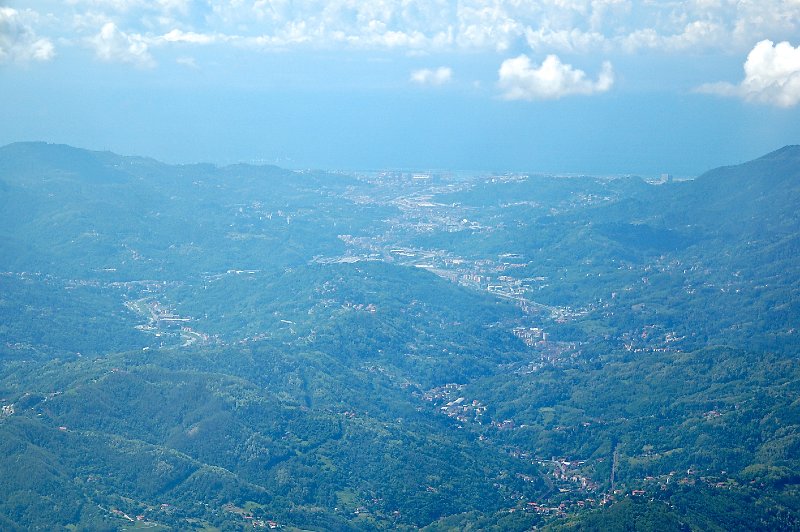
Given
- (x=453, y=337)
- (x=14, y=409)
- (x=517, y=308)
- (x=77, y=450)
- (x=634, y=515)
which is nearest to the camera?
(x=634, y=515)

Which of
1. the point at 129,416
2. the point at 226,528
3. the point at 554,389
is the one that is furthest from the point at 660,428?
the point at 129,416

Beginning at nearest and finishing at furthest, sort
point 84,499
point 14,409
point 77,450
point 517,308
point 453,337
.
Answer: point 84,499, point 77,450, point 14,409, point 453,337, point 517,308

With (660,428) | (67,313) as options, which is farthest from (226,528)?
(67,313)

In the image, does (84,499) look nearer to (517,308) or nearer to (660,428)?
(660,428)

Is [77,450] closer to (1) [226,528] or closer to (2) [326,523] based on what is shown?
(1) [226,528]

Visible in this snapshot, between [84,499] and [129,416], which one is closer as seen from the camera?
[84,499]

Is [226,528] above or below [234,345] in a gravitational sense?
below
